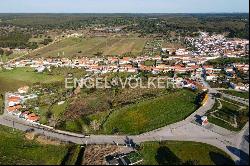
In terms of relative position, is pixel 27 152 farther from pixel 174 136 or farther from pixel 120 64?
pixel 120 64

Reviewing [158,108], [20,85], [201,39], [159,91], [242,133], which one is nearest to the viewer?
[242,133]

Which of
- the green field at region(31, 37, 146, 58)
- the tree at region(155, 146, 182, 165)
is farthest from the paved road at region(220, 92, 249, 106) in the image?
the green field at region(31, 37, 146, 58)

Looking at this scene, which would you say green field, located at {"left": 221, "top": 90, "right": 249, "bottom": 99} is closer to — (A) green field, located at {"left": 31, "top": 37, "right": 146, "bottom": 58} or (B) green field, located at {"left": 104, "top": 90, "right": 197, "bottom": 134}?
(B) green field, located at {"left": 104, "top": 90, "right": 197, "bottom": 134}

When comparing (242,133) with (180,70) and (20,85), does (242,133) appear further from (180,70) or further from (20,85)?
(20,85)

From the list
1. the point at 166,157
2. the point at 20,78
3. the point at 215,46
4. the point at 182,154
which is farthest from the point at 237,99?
the point at 215,46

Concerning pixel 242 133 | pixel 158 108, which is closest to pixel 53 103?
pixel 158 108

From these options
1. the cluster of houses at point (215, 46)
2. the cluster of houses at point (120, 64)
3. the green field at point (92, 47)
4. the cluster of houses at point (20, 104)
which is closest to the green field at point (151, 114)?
the cluster of houses at point (20, 104)

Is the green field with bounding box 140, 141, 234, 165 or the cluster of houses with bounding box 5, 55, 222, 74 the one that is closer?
the green field with bounding box 140, 141, 234, 165
